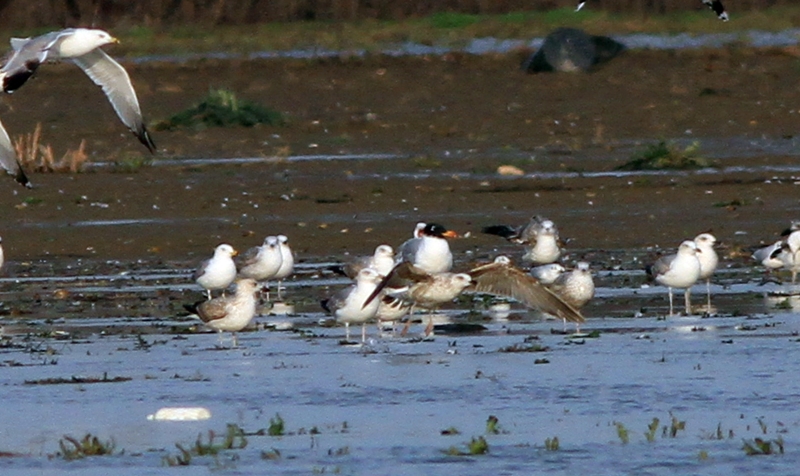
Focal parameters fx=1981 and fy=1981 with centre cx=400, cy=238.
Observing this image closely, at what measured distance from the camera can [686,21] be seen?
37562mm

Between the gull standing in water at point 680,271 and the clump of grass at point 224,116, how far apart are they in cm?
1347

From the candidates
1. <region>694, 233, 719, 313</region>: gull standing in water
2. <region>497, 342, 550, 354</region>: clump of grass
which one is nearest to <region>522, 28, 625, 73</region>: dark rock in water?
<region>694, 233, 719, 313</region>: gull standing in water

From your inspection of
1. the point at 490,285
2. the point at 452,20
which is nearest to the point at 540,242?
the point at 490,285

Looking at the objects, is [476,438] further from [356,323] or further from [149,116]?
[149,116]

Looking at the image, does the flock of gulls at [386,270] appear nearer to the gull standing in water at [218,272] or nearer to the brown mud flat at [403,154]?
the gull standing in water at [218,272]

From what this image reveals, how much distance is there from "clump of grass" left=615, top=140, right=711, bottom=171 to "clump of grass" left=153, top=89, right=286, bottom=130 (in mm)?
6299

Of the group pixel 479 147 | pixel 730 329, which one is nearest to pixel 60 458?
pixel 730 329

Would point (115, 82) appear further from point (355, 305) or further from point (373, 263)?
point (355, 305)

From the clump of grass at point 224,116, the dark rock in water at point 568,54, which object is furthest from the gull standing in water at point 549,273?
the dark rock in water at point 568,54

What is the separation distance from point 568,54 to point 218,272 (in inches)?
644

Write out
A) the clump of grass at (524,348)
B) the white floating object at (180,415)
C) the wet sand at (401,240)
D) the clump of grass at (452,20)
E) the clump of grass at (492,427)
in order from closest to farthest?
the clump of grass at (492,427) → the wet sand at (401,240) → the white floating object at (180,415) → the clump of grass at (524,348) → the clump of grass at (452,20)

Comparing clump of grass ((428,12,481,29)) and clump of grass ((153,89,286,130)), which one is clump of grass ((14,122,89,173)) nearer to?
clump of grass ((153,89,286,130))

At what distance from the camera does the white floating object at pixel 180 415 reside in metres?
9.80

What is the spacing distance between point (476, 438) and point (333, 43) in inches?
1078
